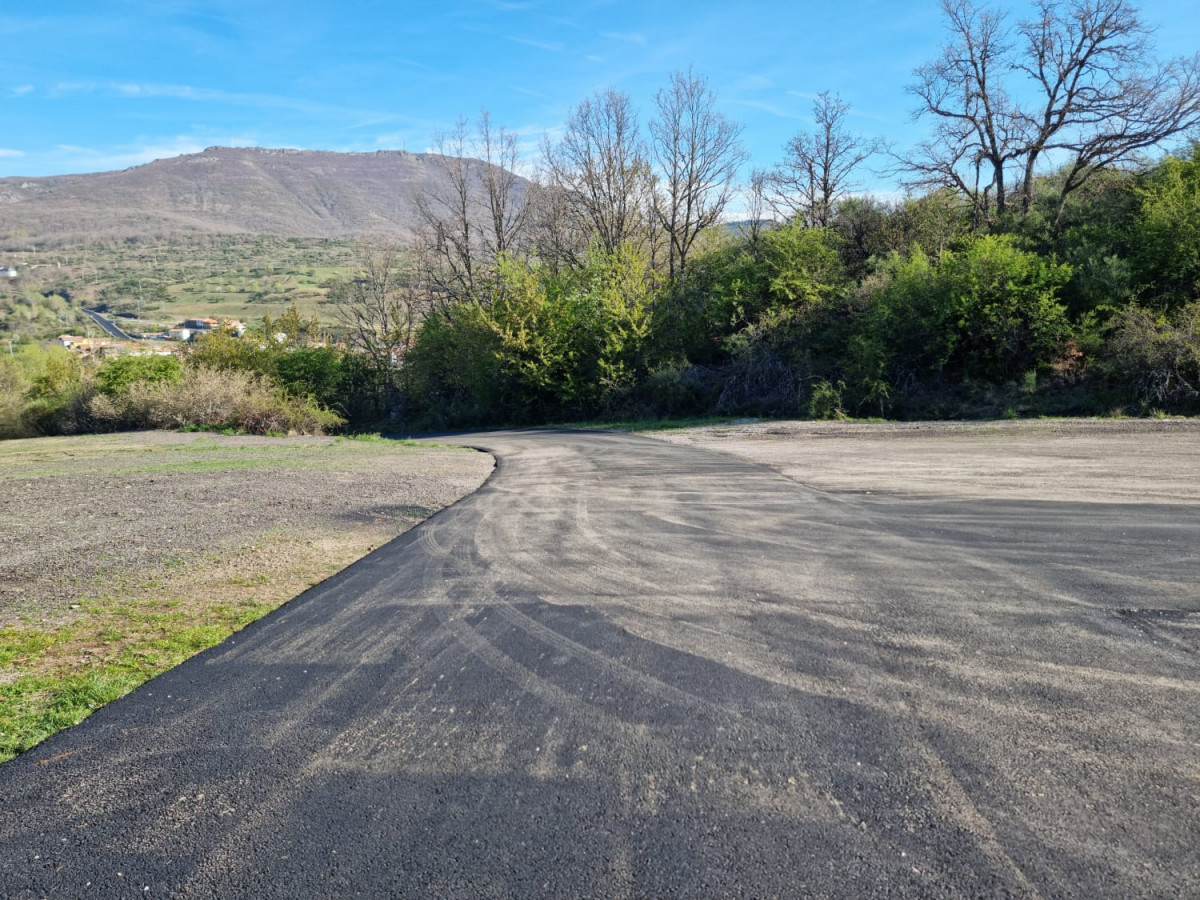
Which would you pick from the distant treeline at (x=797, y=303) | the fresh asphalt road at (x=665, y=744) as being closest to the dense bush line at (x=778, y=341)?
the distant treeline at (x=797, y=303)

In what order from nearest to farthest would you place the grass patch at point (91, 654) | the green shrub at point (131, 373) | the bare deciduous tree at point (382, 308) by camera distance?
the grass patch at point (91, 654) → the green shrub at point (131, 373) → the bare deciduous tree at point (382, 308)

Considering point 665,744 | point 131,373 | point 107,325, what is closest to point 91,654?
point 665,744

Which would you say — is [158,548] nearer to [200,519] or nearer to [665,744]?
[200,519]

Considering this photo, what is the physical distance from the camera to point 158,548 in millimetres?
7840

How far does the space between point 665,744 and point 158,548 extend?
22.3ft

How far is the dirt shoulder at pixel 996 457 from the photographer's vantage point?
9914mm

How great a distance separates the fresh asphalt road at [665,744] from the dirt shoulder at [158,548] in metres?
0.52

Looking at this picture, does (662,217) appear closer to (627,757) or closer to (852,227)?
(852,227)

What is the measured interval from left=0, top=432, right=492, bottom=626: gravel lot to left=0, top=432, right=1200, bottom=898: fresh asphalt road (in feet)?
5.07

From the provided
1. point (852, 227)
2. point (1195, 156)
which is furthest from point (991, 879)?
point (852, 227)

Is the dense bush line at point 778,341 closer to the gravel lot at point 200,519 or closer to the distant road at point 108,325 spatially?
the gravel lot at point 200,519

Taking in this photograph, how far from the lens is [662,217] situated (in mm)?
39875

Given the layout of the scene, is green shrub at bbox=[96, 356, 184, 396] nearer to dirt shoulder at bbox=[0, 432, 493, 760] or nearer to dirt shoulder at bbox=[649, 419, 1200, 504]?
dirt shoulder at bbox=[0, 432, 493, 760]

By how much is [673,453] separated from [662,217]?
26.7 meters
